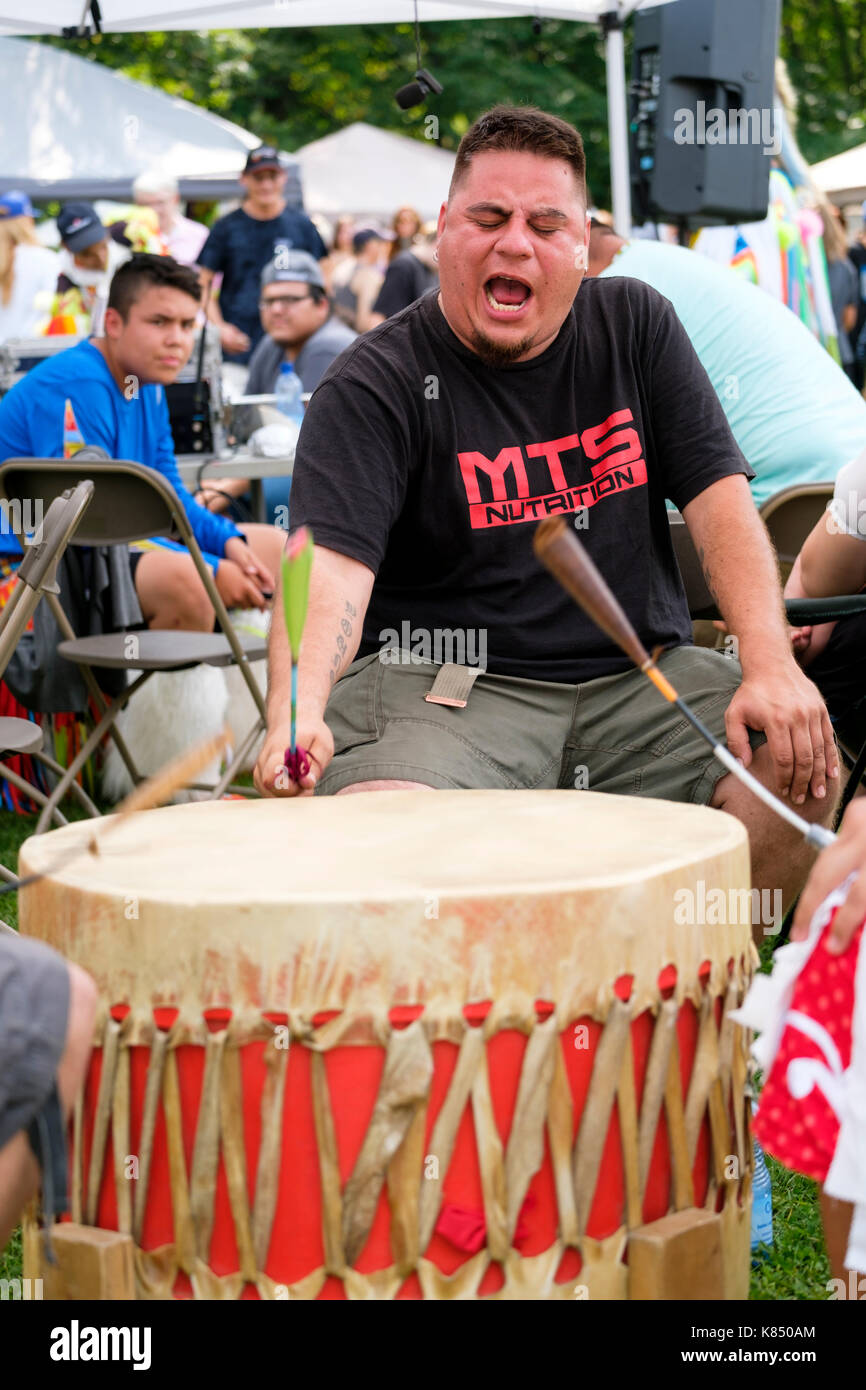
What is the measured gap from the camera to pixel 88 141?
11.3 metres

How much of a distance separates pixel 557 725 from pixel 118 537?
1797 millimetres

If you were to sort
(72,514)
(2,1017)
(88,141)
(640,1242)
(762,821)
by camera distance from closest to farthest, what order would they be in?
(2,1017) < (640,1242) < (762,821) < (72,514) < (88,141)

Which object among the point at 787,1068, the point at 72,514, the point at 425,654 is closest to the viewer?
the point at 787,1068

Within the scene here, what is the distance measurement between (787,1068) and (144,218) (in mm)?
7709

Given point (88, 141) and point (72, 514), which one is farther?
point (88, 141)

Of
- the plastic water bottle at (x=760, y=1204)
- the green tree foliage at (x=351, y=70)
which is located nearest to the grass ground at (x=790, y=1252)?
the plastic water bottle at (x=760, y=1204)

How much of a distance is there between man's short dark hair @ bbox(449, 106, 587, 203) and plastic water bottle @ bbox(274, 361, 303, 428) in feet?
10.6

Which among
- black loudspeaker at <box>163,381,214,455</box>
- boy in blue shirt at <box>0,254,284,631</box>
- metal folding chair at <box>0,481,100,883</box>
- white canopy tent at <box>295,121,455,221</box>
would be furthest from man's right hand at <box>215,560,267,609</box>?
white canopy tent at <box>295,121,455,221</box>

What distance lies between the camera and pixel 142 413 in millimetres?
4594

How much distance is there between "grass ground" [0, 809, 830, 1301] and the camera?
2029mm

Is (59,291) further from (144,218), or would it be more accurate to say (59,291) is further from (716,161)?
(716,161)

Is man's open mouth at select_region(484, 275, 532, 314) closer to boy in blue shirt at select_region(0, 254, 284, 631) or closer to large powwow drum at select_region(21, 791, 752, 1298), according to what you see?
large powwow drum at select_region(21, 791, 752, 1298)
